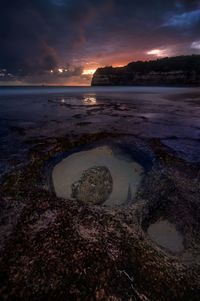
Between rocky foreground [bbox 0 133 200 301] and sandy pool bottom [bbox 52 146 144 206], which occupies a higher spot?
rocky foreground [bbox 0 133 200 301]

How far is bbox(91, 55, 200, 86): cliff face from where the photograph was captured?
11047cm

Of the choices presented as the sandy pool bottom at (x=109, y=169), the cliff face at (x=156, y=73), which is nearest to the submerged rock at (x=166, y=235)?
the sandy pool bottom at (x=109, y=169)

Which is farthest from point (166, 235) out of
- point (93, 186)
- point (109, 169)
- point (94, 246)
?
point (109, 169)

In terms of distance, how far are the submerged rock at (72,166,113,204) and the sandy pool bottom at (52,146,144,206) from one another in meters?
0.10

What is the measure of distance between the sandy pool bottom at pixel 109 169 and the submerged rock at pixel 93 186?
10 centimetres

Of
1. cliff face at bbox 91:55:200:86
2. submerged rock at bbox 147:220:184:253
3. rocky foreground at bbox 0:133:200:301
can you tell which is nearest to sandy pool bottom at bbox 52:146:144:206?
rocky foreground at bbox 0:133:200:301

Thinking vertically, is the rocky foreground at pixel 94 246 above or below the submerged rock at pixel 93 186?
above

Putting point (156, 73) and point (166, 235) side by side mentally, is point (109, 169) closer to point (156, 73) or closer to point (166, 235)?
point (166, 235)

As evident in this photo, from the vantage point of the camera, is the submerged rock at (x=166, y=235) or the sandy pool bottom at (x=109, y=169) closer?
the submerged rock at (x=166, y=235)

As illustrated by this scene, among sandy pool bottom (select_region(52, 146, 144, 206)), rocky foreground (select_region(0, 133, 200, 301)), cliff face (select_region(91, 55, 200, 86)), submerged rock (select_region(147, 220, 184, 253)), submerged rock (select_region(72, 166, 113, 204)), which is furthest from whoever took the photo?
cliff face (select_region(91, 55, 200, 86))

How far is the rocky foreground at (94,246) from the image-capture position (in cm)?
197

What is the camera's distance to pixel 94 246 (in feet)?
8.01

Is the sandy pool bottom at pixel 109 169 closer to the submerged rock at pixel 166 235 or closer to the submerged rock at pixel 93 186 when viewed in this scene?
the submerged rock at pixel 93 186

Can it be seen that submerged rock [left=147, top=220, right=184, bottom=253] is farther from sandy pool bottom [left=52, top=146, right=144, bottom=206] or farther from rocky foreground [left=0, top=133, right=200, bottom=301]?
sandy pool bottom [left=52, top=146, right=144, bottom=206]
